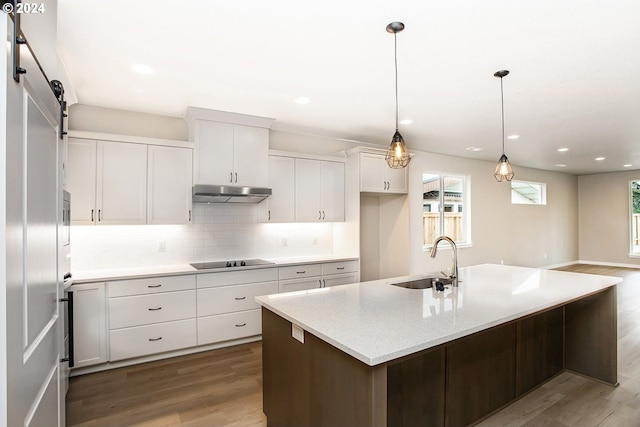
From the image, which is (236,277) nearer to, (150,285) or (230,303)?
(230,303)

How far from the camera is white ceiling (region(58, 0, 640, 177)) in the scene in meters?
2.02

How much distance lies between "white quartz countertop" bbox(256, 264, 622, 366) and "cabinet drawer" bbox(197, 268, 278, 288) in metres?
1.57

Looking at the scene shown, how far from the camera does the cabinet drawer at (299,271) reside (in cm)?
405

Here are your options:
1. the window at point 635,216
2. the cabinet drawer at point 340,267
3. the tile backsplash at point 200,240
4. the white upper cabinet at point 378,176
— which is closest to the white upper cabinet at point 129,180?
the tile backsplash at point 200,240

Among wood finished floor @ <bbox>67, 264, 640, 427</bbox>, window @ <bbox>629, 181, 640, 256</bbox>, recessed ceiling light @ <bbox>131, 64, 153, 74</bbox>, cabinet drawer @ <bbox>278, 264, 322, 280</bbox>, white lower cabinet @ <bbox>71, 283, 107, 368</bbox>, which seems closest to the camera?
wood finished floor @ <bbox>67, 264, 640, 427</bbox>

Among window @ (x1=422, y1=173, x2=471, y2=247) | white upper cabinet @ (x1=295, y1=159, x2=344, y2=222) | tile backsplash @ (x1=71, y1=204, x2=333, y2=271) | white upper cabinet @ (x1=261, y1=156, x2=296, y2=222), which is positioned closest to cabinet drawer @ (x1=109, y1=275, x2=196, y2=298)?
tile backsplash @ (x1=71, y1=204, x2=333, y2=271)

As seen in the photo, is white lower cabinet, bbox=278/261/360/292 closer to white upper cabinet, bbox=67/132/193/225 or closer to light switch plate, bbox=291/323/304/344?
white upper cabinet, bbox=67/132/193/225

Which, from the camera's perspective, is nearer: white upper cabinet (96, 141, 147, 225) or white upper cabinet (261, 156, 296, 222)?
white upper cabinet (96, 141, 147, 225)

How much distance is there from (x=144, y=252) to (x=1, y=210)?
3.15 metres

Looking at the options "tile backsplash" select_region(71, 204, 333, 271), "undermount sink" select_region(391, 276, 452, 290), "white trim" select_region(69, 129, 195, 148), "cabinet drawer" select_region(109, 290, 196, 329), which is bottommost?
"cabinet drawer" select_region(109, 290, 196, 329)

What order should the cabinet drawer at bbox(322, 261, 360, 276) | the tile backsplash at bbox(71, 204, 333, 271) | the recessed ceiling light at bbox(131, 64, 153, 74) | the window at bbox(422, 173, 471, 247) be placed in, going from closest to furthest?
1. the recessed ceiling light at bbox(131, 64, 153, 74)
2. the tile backsplash at bbox(71, 204, 333, 271)
3. the cabinet drawer at bbox(322, 261, 360, 276)
4. the window at bbox(422, 173, 471, 247)

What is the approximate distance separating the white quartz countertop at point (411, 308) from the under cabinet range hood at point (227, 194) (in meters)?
1.74

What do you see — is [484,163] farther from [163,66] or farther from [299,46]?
[163,66]

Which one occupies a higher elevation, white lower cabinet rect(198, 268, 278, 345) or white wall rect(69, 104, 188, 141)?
white wall rect(69, 104, 188, 141)
